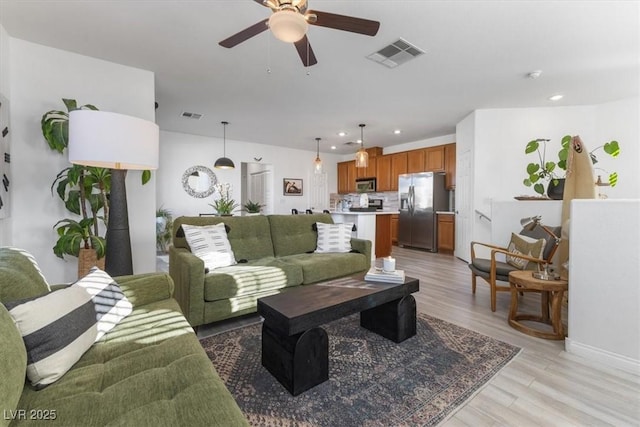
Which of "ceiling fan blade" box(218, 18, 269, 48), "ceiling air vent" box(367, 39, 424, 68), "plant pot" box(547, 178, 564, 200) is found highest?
"ceiling air vent" box(367, 39, 424, 68)

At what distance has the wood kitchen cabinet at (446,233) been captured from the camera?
5.66 meters

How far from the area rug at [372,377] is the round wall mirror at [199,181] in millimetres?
4590

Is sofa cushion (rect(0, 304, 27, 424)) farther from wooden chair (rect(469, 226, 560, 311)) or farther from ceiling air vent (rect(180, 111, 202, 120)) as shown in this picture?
ceiling air vent (rect(180, 111, 202, 120))

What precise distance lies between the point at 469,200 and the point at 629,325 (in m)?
3.33

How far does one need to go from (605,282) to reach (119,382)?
2713 mm

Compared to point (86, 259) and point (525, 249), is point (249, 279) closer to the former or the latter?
point (86, 259)

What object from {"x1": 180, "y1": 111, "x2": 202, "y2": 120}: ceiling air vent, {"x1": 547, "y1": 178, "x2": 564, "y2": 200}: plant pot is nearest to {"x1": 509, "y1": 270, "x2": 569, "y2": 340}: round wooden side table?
{"x1": 547, "y1": 178, "x2": 564, "y2": 200}: plant pot

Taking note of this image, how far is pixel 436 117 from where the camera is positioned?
16.2ft

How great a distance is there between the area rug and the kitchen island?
110 inches

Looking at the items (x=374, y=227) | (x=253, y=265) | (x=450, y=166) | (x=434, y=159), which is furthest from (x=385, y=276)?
(x=434, y=159)

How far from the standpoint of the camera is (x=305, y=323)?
4.97ft

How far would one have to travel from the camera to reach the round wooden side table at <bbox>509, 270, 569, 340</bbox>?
2152mm

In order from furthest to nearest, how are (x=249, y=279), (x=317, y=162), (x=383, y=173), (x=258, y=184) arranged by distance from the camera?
(x=258, y=184), (x=383, y=173), (x=317, y=162), (x=249, y=279)

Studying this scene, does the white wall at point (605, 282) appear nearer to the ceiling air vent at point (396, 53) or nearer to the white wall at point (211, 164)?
the ceiling air vent at point (396, 53)
